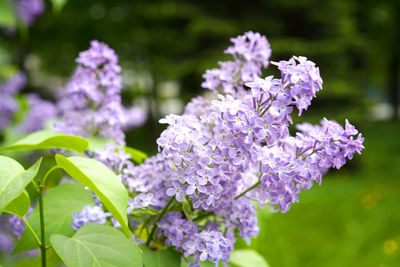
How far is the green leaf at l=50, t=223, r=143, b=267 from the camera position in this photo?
1.93 ft

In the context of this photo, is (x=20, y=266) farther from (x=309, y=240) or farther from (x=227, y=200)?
(x=227, y=200)

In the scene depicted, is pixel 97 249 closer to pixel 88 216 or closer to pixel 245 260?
pixel 88 216

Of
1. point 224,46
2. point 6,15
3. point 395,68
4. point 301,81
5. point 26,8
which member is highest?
point 395,68

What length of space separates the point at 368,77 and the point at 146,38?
25.3ft

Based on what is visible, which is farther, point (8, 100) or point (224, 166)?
point (8, 100)

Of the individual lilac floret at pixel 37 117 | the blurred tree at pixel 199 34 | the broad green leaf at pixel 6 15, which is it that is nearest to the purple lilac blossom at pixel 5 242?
the individual lilac floret at pixel 37 117

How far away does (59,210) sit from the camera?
0.76 meters

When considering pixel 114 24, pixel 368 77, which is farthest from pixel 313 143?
pixel 368 77

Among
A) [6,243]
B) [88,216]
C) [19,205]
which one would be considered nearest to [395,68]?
[6,243]

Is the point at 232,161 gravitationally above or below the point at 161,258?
above

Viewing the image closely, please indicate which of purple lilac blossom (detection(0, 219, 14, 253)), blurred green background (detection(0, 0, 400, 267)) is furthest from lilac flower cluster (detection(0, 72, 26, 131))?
blurred green background (detection(0, 0, 400, 267))

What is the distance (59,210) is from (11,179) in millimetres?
212

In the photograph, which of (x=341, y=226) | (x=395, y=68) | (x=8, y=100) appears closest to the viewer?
(x=8, y=100)

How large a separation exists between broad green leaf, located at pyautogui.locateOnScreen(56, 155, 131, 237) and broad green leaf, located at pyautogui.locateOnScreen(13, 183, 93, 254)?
18cm
